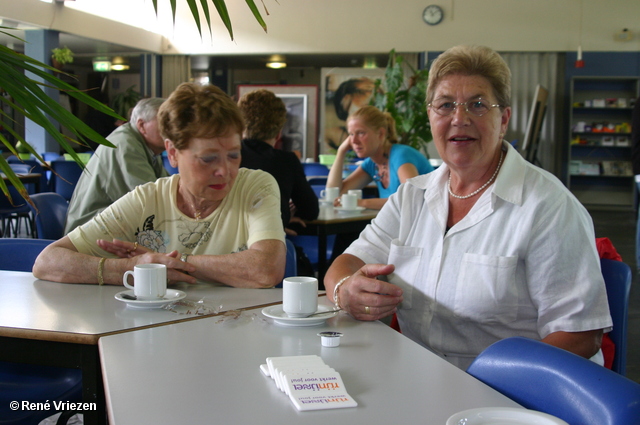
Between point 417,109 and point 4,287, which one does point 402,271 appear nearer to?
point 4,287

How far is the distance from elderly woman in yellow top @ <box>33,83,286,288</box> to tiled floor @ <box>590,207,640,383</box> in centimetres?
208

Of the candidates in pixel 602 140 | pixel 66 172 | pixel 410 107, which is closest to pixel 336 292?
pixel 66 172

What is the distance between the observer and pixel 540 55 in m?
11.4

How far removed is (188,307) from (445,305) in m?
0.67

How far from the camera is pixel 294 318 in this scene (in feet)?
4.61

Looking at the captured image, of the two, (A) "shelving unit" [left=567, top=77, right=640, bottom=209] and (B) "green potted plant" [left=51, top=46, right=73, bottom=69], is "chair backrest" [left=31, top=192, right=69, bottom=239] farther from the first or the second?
(A) "shelving unit" [left=567, top=77, right=640, bottom=209]

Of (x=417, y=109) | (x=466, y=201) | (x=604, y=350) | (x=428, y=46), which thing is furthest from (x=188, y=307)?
(x=428, y=46)

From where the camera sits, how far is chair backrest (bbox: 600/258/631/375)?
Answer: 4.93ft

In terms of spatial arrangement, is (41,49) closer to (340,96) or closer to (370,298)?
(340,96)

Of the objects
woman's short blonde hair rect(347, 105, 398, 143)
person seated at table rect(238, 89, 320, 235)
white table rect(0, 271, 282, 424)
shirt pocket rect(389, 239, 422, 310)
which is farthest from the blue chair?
woman's short blonde hair rect(347, 105, 398, 143)

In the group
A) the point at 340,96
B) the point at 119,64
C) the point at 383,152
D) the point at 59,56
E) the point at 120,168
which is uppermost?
the point at 119,64

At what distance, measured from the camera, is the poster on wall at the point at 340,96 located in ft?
39.4

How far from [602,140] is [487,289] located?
36.1ft

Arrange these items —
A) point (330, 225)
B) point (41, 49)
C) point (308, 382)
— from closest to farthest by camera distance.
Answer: point (308, 382) → point (330, 225) → point (41, 49)
